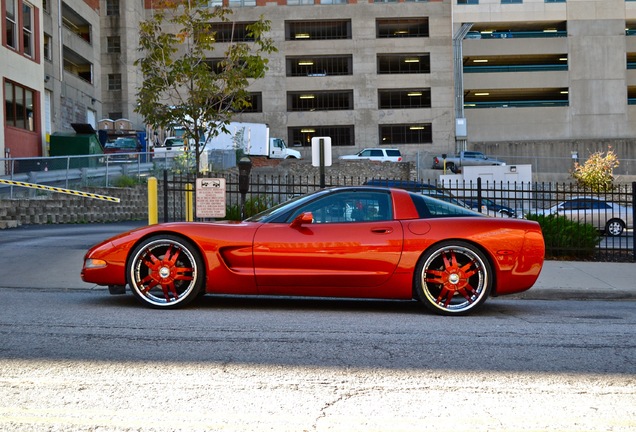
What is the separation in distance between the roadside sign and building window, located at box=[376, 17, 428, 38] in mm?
Result: 53942

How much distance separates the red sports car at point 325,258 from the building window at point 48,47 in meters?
40.6

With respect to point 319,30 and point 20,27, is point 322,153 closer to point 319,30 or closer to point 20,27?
point 20,27

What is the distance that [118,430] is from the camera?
414 centimetres

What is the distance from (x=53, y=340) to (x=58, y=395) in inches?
65.5

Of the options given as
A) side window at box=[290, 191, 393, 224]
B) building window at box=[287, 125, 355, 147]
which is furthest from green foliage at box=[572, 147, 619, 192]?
side window at box=[290, 191, 393, 224]

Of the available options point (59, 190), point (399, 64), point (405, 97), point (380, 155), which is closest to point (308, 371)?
point (59, 190)

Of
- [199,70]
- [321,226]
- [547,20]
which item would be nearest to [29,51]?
[199,70]

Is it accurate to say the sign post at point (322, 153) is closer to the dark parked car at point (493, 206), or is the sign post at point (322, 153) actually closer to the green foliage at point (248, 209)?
the green foliage at point (248, 209)

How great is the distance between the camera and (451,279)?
8336 millimetres

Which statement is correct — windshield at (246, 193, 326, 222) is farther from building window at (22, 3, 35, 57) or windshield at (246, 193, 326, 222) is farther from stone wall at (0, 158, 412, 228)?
building window at (22, 3, 35, 57)

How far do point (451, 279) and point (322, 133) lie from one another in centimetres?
5686

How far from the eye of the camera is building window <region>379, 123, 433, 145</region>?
63.9 metres

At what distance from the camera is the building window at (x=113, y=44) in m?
63.3

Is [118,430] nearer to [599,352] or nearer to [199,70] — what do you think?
[599,352]
